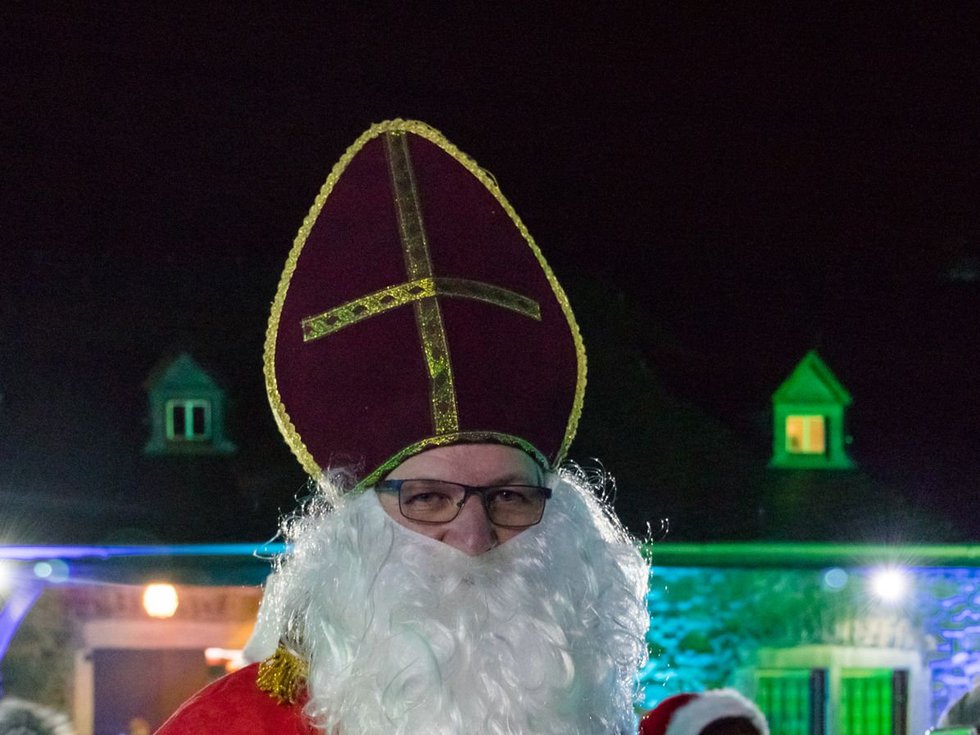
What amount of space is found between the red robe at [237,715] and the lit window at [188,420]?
10518 mm

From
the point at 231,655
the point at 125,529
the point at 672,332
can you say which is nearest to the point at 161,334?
the point at 125,529

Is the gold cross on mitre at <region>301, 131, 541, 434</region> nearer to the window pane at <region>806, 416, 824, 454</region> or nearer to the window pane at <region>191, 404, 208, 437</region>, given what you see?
the window pane at <region>191, 404, 208, 437</region>

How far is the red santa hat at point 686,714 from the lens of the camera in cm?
303

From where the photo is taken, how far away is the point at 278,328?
227cm

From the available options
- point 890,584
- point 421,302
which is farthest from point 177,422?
point 421,302

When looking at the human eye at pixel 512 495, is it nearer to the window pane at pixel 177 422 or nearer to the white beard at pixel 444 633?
the white beard at pixel 444 633

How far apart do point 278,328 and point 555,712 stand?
808 millimetres

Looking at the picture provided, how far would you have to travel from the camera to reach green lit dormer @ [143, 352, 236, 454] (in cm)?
1241

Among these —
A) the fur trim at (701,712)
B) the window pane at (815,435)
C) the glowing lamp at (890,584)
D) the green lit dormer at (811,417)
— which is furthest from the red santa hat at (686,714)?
the window pane at (815,435)

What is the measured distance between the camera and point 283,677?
7.02ft

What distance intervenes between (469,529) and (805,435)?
1120 cm

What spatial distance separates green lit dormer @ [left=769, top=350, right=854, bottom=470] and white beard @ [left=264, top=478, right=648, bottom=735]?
35.0 feet

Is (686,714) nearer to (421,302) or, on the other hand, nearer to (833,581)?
(421,302)

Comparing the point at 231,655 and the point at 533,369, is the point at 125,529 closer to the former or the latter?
the point at 231,655
